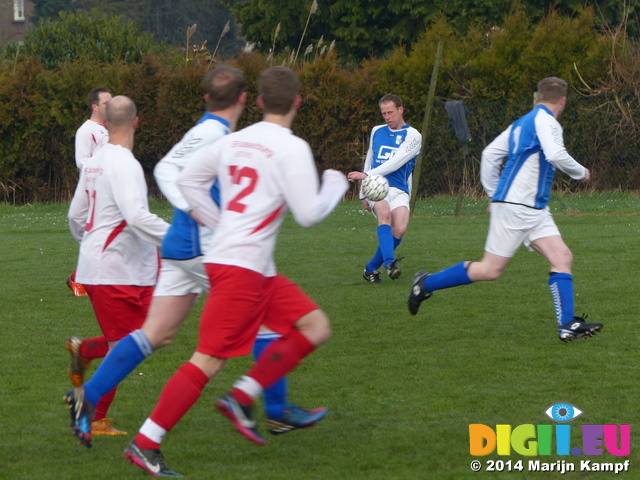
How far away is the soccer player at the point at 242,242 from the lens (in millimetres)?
4164

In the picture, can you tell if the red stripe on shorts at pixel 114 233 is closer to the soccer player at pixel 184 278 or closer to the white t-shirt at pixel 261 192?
the soccer player at pixel 184 278

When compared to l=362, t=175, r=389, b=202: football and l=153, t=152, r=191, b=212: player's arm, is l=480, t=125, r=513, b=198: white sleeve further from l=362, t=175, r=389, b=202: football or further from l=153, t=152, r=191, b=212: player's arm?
l=153, t=152, r=191, b=212: player's arm

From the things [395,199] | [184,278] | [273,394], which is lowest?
[273,394]

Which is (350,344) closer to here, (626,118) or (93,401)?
(93,401)

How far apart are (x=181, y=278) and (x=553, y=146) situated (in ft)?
10.6

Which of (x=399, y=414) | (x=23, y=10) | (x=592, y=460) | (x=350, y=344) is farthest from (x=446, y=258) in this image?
(x=23, y=10)

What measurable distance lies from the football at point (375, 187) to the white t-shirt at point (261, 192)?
5.53m

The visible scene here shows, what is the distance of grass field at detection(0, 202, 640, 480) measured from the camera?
4441mm

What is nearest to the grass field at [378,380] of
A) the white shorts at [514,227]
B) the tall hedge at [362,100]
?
the white shorts at [514,227]

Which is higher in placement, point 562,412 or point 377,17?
point 377,17

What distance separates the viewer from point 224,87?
469 centimetres

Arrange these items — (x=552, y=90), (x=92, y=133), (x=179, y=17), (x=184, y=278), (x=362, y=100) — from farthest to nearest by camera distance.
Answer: (x=179, y=17), (x=362, y=100), (x=92, y=133), (x=552, y=90), (x=184, y=278)

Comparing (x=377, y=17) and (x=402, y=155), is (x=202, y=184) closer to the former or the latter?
(x=402, y=155)

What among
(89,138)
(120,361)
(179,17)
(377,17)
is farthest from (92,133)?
(179,17)
